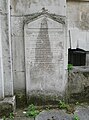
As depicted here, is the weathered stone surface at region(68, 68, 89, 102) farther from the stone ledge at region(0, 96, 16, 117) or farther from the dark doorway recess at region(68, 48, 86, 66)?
the dark doorway recess at region(68, 48, 86, 66)

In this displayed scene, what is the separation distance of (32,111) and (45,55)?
44.6 inches

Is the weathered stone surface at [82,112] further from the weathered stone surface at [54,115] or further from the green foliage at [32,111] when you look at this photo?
the green foliage at [32,111]

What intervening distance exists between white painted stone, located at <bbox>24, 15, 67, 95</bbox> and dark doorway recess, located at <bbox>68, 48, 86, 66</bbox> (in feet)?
8.35

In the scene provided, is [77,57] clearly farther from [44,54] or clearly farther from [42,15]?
[42,15]

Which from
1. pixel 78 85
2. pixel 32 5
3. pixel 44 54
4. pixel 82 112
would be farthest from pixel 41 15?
pixel 82 112

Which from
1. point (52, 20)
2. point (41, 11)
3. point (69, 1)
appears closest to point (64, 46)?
point (52, 20)

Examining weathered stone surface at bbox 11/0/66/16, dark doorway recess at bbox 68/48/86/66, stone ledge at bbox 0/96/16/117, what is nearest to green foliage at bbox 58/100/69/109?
stone ledge at bbox 0/96/16/117

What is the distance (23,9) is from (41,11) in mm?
353

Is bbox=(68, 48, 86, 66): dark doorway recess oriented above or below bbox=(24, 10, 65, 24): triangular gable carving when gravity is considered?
below

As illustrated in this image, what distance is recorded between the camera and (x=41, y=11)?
162 inches

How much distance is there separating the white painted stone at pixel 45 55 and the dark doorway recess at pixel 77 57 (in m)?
2.55

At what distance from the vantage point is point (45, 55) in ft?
13.9

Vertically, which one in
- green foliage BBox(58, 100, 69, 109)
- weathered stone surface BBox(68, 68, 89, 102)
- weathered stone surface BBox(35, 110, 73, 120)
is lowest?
weathered stone surface BBox(35, 110, 73, 120)

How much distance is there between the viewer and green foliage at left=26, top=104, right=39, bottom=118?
398 cm
